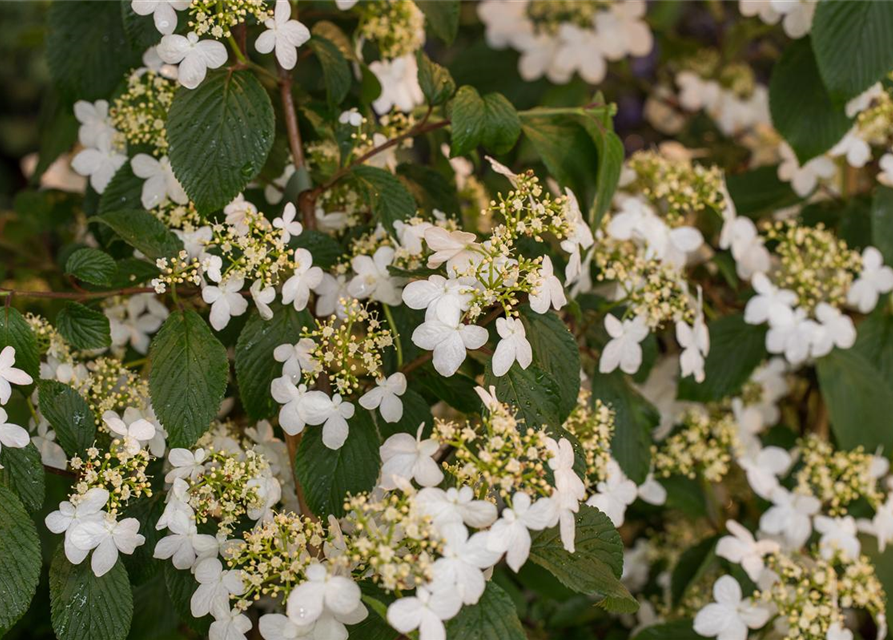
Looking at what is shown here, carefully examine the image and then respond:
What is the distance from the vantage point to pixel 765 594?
0.77 meters

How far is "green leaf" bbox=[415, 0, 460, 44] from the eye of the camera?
83cm

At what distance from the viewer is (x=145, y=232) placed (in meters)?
0.69

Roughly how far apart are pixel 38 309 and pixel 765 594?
0.71 m

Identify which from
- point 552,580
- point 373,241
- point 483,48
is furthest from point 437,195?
point 483,48

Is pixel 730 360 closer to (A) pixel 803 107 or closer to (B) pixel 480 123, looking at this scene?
(A) pixel 803 107

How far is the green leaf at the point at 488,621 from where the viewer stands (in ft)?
1.81

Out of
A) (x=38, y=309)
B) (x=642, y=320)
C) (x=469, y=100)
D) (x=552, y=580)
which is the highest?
(x=469, y=100)

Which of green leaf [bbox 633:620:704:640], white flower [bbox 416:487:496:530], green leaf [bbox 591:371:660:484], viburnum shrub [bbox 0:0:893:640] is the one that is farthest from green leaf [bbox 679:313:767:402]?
white flower [bbox 416:487:496:530]

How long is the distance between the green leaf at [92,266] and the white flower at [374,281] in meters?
0.17

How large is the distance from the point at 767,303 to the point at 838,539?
0.72 ft

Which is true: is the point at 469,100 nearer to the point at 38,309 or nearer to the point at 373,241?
the point at 373,241

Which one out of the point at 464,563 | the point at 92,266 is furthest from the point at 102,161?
the point at 464,563

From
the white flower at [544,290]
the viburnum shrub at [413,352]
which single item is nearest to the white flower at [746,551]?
the viburnum shrub at [413,352]

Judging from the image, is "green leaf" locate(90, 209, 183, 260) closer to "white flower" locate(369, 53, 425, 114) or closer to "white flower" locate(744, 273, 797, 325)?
"white flower" locate(369, 53, 425, 114)
